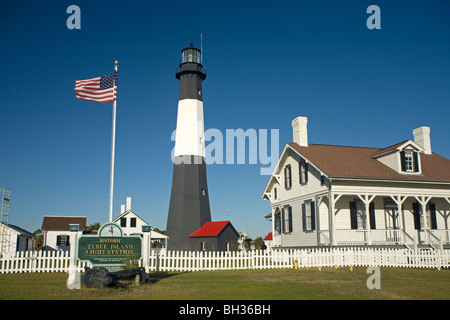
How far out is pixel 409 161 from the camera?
22469 millimetres

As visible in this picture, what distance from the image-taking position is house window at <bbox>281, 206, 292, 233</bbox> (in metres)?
25.4

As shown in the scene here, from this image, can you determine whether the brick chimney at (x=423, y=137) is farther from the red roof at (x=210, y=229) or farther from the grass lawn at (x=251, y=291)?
the red roof at (x=210, y=229)

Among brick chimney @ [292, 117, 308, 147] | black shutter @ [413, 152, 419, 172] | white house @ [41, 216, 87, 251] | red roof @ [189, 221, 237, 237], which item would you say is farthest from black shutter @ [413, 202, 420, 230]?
white house @ [41, 216, 87, 251]

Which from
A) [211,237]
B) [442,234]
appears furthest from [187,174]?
[442,234]

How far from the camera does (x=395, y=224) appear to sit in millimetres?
22266

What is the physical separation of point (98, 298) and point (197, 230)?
25.5m

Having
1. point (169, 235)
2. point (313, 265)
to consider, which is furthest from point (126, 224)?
point (313, 265)

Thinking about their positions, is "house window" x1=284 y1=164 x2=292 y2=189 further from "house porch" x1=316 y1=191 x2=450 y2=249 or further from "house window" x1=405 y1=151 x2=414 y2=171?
"house window" x1=405 y1=151 x2=414 y2=171

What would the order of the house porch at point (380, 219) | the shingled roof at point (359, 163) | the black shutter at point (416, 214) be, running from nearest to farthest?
the house porch at point (380, 219), the shingled roof at point (359, 163), the black shutter at point (416, 214)

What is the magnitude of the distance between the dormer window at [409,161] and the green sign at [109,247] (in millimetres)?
16230

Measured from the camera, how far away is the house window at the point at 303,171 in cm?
2322

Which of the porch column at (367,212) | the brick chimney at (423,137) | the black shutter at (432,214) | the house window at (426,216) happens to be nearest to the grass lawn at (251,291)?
the porch column at (367,212)

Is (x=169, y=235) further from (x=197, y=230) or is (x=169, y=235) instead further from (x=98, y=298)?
(x=98, y=298)

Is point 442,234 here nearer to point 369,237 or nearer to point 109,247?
point 369,237
